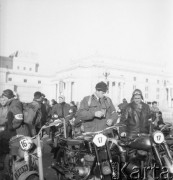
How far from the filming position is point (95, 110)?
379 centimetres

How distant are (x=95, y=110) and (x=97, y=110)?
28 mm

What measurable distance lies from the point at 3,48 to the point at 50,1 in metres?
1.29

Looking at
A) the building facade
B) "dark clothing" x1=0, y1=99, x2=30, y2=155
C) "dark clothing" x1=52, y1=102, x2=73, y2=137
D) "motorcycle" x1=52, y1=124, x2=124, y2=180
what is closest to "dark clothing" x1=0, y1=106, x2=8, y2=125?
"dark clothing" x1=0, y1=99, x2=30, y2=155

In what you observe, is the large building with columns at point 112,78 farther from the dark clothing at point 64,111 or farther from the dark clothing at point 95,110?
the dark clothing at point 95,110

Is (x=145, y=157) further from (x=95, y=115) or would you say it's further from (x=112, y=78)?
(x=112, y=78)

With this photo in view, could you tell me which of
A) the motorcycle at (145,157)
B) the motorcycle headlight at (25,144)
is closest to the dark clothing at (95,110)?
the motorcycle at (145,157)

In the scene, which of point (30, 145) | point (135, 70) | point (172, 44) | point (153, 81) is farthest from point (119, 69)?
point (30, 145)

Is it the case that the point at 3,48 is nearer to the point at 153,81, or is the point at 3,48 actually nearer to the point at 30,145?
the point at 30,145

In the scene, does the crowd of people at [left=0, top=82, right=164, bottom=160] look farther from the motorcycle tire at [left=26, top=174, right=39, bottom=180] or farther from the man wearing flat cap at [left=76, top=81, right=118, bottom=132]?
the motorcycle tire at [left=26, top=174, right=39, bottom=180]

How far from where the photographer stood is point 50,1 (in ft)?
14.9

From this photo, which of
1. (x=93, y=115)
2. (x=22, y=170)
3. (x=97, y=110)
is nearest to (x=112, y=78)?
(x=97, y=110)

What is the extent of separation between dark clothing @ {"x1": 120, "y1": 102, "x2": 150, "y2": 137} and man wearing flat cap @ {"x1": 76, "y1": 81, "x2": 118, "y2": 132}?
0.97 ft

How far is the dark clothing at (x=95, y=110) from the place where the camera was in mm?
3758

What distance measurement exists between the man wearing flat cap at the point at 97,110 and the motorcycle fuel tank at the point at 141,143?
20.3 inches
